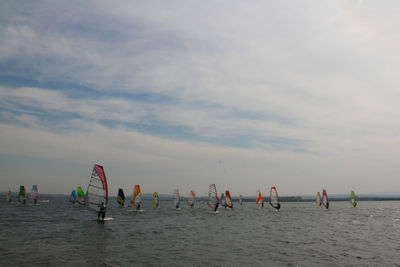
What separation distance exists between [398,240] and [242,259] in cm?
1221

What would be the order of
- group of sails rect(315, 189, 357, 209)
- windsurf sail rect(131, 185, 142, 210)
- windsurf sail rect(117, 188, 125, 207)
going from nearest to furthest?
1. windsurf sail rect(117, 188, 125, 207)
2. windsurf sail rect(131, 185, 142, 210)
3. group of sails rect(315, 189, 357, 209)

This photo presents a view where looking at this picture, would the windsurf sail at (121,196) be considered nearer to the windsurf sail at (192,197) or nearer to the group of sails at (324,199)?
the windsurf sail at (192,197)

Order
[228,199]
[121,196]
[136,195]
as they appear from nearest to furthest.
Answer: [121,196] → [136,195] → [228,199]

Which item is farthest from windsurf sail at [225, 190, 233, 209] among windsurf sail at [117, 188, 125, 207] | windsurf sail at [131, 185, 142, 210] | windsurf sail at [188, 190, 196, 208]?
windsurf sail at [117, 188, 125, 207]

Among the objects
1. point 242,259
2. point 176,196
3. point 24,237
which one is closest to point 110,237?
point 24,237

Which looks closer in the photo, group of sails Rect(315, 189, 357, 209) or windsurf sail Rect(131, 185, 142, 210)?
windsurf sail Rect(131, 185, 142, 210)

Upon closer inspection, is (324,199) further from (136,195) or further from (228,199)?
(136,195)

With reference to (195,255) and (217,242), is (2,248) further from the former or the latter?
(217,242)

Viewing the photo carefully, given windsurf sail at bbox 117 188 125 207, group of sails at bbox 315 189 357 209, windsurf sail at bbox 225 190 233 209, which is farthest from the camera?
group of sails at bbox 315 189 357 209

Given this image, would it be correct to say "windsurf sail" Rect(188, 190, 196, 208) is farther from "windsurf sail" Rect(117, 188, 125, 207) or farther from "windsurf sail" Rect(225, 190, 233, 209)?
"windsurf sail" Rect(117, 188, 125, 207)

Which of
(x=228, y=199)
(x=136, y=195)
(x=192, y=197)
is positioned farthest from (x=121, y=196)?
(x=228, y=199)

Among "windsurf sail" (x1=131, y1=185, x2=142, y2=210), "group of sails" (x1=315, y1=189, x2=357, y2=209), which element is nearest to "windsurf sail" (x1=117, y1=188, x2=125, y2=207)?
"windsurf sail" (x1=131, y1=185, x2=142, y2=210)

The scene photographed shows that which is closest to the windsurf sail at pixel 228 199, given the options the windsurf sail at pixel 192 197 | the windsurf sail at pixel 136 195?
the windsurf sail at pixel 192 197

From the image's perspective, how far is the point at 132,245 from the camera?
1616 centimetres
